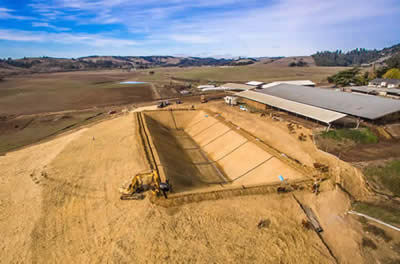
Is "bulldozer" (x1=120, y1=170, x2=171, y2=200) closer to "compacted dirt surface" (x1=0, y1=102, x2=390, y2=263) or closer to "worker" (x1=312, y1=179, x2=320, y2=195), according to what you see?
"compacted dirt surface" (x1=0, y1=102, x2=390, y2=263)

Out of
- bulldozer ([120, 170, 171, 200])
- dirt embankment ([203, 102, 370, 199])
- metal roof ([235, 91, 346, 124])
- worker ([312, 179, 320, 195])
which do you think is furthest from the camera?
metal roof ([235, 91, 346, 124])

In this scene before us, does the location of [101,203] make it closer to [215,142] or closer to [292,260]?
[292,260]

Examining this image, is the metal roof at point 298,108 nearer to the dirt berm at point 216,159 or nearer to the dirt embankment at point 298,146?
the dirt embankment at point 298,146

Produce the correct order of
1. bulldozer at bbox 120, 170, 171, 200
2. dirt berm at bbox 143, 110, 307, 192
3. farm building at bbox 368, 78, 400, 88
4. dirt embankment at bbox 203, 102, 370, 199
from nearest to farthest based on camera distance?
bulldozer at bbox 120, 170, 171, 200
dirt embankment at bbox 203, 102, 370, 199
dirt berm at bbox 143, 110, 307, 192
farm building at bbox 368, 78, 400, 88

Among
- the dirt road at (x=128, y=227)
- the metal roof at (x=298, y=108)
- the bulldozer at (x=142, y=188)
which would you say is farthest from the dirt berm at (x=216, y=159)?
the metal roof at (x=298, y=108)

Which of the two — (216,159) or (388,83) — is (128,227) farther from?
(388,83)

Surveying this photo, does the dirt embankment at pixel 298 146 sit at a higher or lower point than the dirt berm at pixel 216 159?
higher

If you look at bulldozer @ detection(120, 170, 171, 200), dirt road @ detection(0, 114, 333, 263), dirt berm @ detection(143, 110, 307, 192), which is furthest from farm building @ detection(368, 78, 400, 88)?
bulldozer @ detection(120, 170, 171, 200)

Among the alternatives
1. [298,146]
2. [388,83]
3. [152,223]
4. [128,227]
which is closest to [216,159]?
[298,146]
